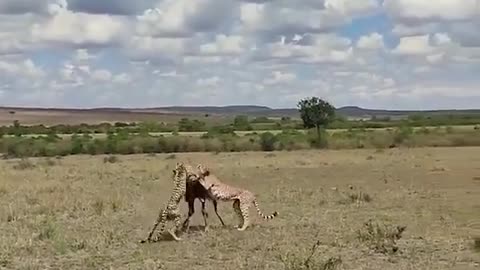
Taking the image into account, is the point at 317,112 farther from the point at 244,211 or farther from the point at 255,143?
the point at 244,211

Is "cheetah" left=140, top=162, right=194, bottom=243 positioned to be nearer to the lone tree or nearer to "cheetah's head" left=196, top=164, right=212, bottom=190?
"cheetah's head" left=196, top=164, right=212, bottom=190

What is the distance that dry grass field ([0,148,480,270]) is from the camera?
15.8m

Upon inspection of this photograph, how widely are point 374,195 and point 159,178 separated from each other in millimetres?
13223

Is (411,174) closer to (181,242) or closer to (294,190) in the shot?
(294,190)

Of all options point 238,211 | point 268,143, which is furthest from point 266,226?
point 268,143

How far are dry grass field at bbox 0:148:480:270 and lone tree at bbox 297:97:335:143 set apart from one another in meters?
41.9

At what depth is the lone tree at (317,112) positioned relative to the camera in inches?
3194

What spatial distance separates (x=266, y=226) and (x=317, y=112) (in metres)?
62.2

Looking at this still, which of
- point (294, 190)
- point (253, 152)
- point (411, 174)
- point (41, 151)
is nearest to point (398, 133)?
point (253, 152)

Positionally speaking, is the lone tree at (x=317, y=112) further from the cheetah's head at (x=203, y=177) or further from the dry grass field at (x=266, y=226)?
the cheetah's head at (x=203, y=177)

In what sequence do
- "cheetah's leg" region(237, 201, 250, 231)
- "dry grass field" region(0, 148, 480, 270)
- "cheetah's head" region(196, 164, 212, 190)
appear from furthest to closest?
"cheetah's leg" region(237, 201, 250, 231)
"cheetah's head" region(196, 164, 212, 190)
"dry grass field" region(0, 148, 480, 270)

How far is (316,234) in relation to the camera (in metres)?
18.7

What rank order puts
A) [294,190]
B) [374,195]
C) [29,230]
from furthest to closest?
[294,190], [374,195], [29,230]

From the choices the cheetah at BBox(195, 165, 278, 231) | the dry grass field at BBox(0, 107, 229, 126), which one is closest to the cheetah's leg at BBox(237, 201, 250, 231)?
the cheetah at BBox(195, 165, 278, 231)
